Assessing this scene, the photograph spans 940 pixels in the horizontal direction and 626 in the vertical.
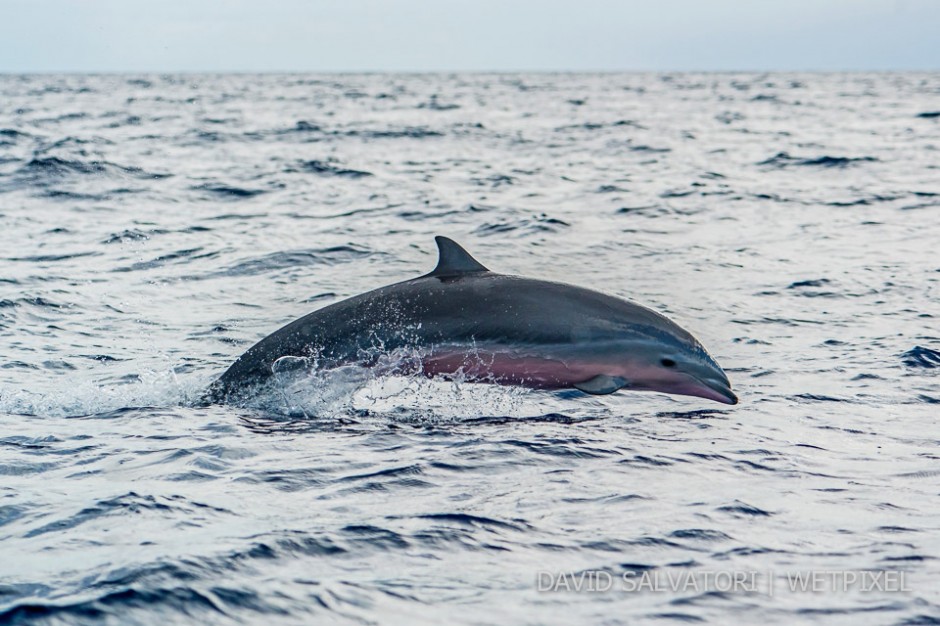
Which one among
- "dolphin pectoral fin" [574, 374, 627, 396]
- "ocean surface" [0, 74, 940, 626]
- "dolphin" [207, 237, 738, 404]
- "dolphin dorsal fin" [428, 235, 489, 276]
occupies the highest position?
"dolphin dorsal fin" [428, 235, 489, 276]

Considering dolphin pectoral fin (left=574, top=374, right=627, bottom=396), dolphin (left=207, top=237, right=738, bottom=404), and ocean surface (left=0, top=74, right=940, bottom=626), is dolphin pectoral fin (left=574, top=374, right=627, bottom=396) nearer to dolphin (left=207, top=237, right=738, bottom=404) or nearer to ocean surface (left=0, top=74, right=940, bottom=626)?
dolphin (left=207, top=237, right=738, bottom=404)

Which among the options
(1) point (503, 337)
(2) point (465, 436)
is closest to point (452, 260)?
(1) point (503, 337)

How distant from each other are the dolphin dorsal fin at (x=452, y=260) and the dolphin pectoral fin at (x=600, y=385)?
107cm

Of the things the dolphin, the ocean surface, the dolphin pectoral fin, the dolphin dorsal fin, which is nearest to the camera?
the ocean surface

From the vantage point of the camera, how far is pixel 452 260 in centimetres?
763

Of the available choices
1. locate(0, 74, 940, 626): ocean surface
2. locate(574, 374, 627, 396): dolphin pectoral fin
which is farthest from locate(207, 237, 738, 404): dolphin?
A: locate(0, 74, 940, 626): ocean surface

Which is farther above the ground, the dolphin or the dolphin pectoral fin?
the dolphin

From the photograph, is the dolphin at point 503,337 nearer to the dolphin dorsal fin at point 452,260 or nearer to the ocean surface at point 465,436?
the dolphin dorsal fin at point 452,260

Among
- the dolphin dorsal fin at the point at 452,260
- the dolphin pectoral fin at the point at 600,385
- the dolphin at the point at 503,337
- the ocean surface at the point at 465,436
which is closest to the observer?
the ocean surface at the point at 465,436

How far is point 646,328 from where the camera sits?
749 centimetres

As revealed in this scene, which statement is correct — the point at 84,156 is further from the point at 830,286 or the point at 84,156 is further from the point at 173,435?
the point at 173,435

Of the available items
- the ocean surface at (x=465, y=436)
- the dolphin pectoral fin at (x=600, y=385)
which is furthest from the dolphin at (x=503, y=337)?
the ocean surface at (x=465, y=436)

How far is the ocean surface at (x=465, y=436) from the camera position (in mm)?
4633

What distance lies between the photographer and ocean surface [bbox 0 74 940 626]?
4.63 metres
